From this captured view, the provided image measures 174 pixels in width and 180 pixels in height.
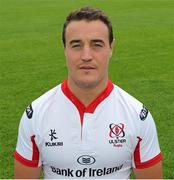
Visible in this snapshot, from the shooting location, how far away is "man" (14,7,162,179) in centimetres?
256

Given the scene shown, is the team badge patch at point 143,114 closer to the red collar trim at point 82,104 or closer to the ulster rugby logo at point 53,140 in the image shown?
the red collar trim at point 82,104

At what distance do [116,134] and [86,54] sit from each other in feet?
1.75

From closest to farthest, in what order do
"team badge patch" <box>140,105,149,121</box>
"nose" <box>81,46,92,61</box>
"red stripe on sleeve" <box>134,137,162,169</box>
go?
"nose" <box>81,46,92,61</box>, "team badge patch" <box>140,105,149,121</box>, "red stripe on sleeve" <box>134,137,162,169</box>

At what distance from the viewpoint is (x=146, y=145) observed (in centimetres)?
267

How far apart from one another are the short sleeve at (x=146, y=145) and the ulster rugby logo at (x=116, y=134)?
4.4 inches

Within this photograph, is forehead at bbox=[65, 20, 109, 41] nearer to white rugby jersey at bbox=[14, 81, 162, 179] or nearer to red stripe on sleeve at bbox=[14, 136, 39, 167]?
white rugby jersey at bbox=[14, 81, 162, 179]

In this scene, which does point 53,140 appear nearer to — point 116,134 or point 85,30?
point 116,134

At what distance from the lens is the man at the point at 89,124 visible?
8.39ft

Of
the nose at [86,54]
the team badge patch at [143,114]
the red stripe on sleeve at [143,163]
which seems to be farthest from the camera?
the red stripe on sleeve at [143,163]

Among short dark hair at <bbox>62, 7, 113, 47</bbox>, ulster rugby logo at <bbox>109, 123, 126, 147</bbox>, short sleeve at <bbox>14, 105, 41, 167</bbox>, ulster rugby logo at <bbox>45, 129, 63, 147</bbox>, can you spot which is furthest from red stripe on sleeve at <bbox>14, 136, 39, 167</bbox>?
short dark hair at <bbox>62, 7, 113, 47</bbox>

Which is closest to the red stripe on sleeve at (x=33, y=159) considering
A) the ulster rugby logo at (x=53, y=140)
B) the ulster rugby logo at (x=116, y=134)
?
the ulster rugby logo at (x=53, y=140)

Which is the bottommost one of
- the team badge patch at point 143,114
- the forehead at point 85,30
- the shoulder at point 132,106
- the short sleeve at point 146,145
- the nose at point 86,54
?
the short sleeve at point 146,145

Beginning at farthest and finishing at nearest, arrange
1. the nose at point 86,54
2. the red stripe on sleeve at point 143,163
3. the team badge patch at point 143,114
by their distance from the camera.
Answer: the red stripe on sleeve at point 143,163 < the team badge patch at point 143,114 < the nose at point 86,54

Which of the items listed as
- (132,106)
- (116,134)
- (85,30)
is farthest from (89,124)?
(85,30)
